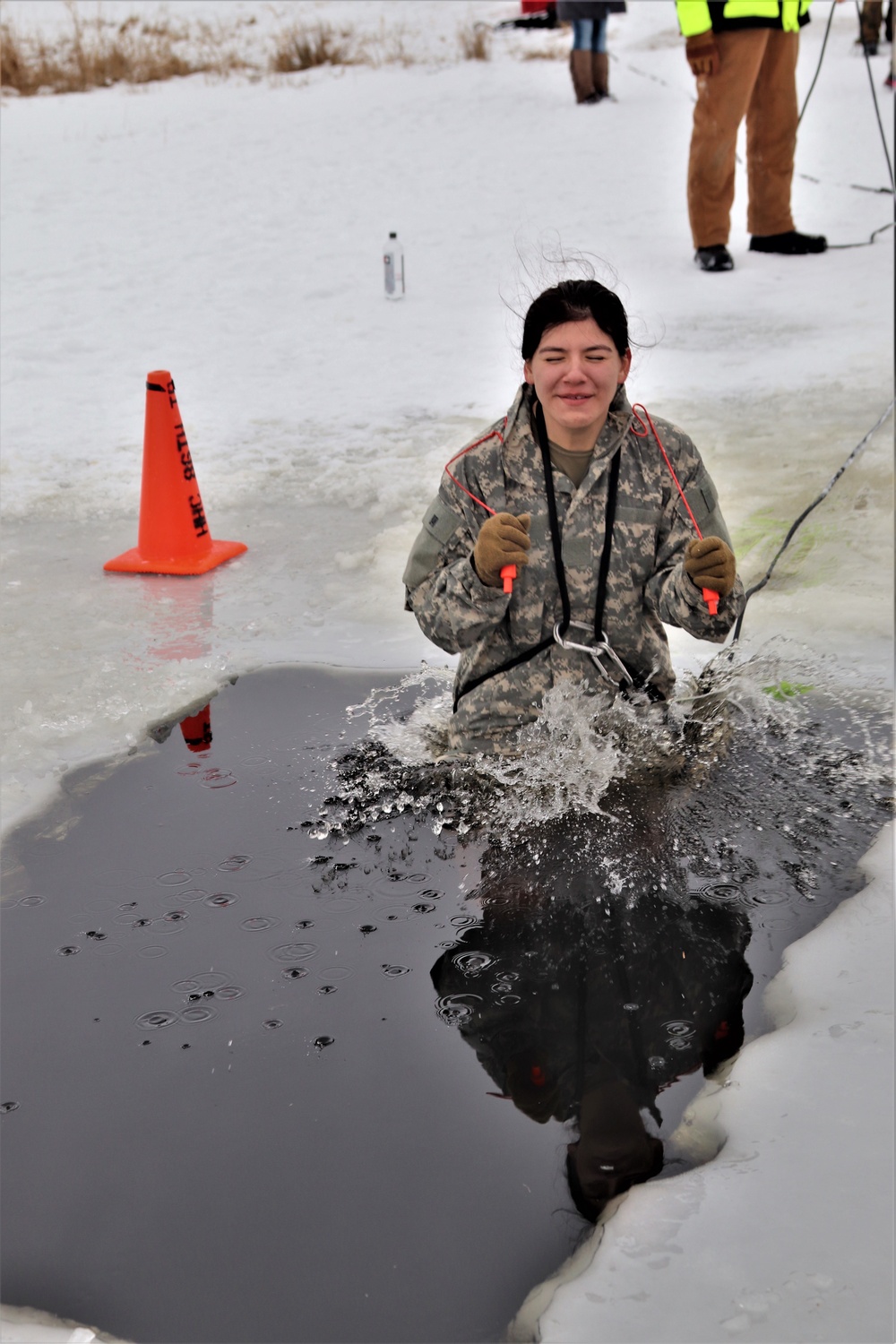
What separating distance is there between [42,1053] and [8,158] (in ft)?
31.3

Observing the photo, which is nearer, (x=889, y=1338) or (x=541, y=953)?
(x=889, y=1338)

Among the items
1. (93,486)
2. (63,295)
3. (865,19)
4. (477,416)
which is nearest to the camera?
(93,486)

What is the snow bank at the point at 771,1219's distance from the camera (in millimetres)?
1713

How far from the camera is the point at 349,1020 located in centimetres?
238

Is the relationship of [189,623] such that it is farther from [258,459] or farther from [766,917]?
[766,917]

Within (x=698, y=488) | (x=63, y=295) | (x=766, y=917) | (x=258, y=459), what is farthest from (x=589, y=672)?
(x=63, y=295)

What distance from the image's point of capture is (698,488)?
3.01 meters

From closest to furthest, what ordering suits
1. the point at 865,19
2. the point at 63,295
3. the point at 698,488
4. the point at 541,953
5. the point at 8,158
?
the point at 541,953, the point at 698,488, the point at 63,295, the point at 8,158, the point at 865,19

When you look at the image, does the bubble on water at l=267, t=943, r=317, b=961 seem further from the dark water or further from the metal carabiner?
the metal carabiner

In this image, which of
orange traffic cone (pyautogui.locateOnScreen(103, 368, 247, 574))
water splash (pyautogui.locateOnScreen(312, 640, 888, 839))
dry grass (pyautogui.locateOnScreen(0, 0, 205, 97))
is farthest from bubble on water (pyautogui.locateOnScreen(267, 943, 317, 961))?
dry grass (pyautogui.locateOnScreen(0, 0, 205, 97))

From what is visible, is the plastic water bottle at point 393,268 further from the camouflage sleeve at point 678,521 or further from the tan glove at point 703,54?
the camouflage sleeve at point 678,521

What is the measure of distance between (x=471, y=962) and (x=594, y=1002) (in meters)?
0.27

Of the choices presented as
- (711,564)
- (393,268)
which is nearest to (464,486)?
(711,564)

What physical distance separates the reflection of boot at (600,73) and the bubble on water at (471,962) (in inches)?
466
